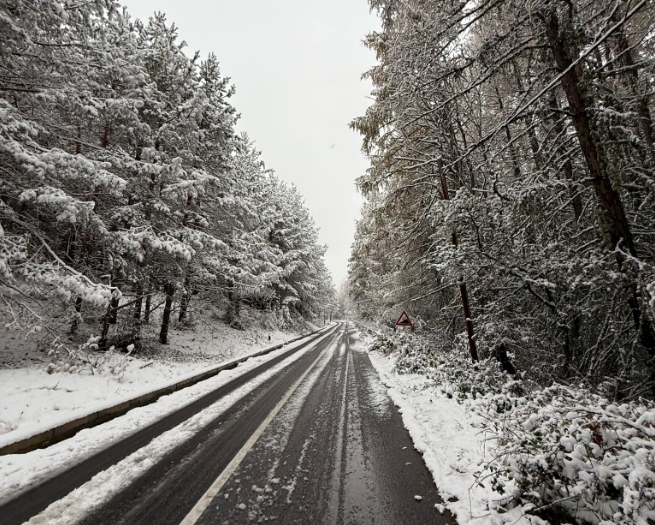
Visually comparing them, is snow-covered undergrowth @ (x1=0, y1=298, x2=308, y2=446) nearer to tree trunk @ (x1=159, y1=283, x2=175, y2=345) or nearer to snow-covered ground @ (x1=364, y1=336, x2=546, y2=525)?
tree trunk @ (x1=159, y1=283, x2=175, y2=345)

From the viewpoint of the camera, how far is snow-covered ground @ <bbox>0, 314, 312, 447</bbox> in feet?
17.9

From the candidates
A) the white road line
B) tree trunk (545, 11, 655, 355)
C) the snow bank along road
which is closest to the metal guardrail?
the snow bank along road

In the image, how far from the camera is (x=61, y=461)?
13.5 ft

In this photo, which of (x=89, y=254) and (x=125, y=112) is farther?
(x=89, y=254)

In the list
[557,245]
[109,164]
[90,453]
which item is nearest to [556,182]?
[557,245]

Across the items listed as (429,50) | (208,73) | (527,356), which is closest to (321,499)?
(429,50)

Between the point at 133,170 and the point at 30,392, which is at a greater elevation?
the point at 133,170

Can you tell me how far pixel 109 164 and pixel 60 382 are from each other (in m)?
5.52

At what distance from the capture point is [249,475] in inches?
144

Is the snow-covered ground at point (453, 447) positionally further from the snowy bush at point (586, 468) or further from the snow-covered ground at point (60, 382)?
the snow-covered ground at point (60, 382)

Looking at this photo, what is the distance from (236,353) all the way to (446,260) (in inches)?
498

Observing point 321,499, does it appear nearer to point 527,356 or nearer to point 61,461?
point 61,461

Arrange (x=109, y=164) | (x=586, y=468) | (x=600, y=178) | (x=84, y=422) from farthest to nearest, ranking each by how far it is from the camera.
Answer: (x=109, y=164) < (x=84, y=422) < (x=600, y=178) < (x=586, y=468)

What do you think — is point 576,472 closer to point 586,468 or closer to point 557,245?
point 586,468
